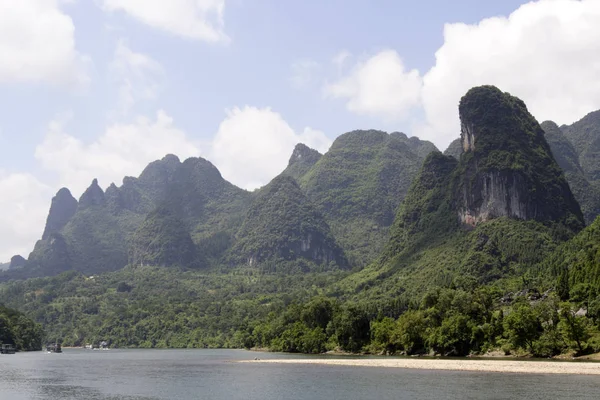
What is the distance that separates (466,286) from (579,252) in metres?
31.6

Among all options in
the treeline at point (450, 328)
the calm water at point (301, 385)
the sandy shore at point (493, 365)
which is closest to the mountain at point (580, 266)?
the treeline at point (450, 328)

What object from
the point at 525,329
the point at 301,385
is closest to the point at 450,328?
the point at 525,329

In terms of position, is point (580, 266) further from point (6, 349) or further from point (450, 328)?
point (6, 349)

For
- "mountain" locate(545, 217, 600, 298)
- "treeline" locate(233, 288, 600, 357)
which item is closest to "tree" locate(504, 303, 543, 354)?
"treeline" locate(233, 288, 600, 357)

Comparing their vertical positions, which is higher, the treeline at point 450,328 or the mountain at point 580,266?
the mountain at point 580,266

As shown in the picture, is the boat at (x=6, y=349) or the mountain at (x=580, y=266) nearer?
the mountain at (x=580, y=266)

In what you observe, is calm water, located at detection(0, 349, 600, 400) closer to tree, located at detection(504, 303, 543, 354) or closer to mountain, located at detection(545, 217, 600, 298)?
tree, located at detection(504, 303, 543, 354)

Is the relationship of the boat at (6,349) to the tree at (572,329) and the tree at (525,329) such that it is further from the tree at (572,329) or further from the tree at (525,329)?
the tree at (572,329)

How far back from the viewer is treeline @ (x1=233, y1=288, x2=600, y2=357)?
108m

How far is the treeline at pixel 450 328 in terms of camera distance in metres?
108

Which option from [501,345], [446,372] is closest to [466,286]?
[501,345]

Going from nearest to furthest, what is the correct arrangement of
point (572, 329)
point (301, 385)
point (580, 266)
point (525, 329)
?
point (301, 385) < point (572, 329) < point (525, 329) < point (580, 266)

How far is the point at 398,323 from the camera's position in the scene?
140250 millimetres

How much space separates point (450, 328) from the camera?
12200 cm
